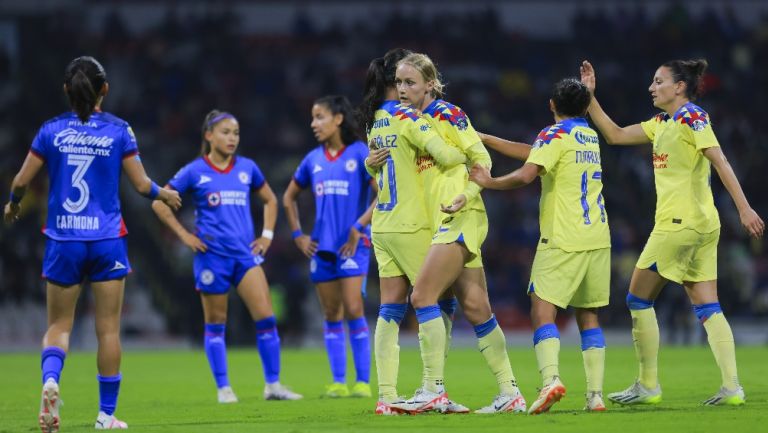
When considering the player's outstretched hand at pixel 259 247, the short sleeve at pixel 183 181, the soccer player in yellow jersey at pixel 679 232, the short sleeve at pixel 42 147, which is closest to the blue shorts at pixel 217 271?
the player's outstretched hand at pixel 259 247

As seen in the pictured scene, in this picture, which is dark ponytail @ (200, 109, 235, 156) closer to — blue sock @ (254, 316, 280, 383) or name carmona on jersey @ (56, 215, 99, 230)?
blue sock @ (254, 316, 280, 383)

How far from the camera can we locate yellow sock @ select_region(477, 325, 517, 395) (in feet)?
26.4

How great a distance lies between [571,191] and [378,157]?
1360 millimetres

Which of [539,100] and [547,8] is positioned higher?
[547,8]

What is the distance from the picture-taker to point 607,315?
22.1 m

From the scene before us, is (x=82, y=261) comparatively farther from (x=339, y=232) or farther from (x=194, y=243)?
(x=339, y=232)

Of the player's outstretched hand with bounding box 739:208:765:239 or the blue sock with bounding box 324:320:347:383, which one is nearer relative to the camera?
the player's outstretched hand with bounding box 739:208:765:239

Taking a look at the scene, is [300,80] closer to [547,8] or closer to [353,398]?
[547,8]

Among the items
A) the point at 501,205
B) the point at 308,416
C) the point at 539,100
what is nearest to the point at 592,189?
the point at 308,416

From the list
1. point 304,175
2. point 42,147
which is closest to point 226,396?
point 304,175

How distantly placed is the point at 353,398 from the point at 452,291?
2355mm

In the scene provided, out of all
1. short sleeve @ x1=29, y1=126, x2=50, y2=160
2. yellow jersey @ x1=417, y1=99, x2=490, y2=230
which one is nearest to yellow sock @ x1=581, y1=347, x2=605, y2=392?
yellow jersey @ x1=417, y1=99, x2=490, y2=230

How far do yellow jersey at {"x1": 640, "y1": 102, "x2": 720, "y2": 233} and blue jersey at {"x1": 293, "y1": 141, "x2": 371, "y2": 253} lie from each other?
322 centimetres

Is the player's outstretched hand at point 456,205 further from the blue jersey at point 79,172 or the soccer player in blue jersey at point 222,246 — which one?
the soccer player in blue jersey at point 222,246
